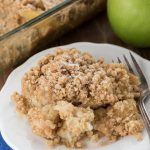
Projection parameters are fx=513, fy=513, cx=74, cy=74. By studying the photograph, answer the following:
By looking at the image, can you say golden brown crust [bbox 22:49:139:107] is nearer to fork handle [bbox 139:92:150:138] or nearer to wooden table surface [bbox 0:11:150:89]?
fork handle [bbox 139:92:150:138]

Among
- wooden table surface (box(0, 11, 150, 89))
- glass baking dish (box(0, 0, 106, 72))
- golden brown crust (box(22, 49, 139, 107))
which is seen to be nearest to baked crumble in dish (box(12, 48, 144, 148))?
golden brown crust (box(22, 49, 139, 107))

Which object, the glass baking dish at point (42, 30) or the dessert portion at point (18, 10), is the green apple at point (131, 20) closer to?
the glass baking dish at point (42, 30)

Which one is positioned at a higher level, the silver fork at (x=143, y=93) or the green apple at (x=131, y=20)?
the green apple at (x=131, y=20)

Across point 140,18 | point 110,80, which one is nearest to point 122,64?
point 110,80

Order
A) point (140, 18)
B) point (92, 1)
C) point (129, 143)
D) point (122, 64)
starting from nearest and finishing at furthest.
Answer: point (129, 143)
point (122, 64)
point (140, 18)
point (92, 1)

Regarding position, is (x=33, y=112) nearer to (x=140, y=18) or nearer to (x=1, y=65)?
(x=1, y=65)

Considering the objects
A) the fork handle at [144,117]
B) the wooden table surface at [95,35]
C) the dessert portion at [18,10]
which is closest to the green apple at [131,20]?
the wooden table surface at [95,35]
